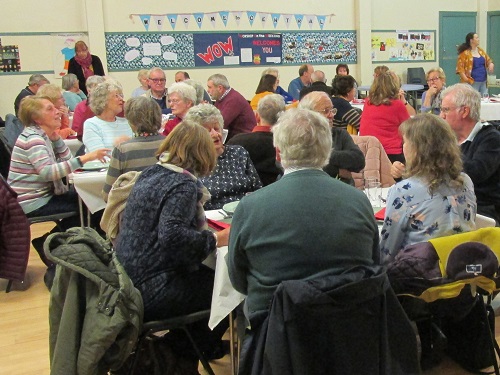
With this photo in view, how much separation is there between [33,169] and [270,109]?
5.40ft

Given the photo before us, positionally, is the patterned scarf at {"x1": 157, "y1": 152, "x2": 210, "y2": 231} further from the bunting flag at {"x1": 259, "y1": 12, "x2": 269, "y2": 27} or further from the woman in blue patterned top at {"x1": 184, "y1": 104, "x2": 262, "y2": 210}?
the bunting flag at {"x1": 259, "y1": 12, "x2": 269, "y2": 27}

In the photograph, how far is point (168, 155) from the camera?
2469 millimetres

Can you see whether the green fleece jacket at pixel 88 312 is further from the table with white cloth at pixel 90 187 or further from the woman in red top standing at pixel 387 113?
the woman in red top standing at pixel 387 113

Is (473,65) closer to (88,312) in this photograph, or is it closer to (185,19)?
(185,19)

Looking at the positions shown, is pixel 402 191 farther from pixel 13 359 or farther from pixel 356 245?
pixel 13 359

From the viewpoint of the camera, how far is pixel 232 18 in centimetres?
1009

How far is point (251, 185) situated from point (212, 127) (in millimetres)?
400

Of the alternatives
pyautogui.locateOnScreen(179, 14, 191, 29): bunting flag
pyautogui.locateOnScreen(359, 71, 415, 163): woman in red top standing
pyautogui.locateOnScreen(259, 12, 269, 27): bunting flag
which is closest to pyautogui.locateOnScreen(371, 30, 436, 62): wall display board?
pyautogui.locateOnScreen(259, 12, 269, 27): bunting flag

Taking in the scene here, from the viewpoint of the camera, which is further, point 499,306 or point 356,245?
point 499,306

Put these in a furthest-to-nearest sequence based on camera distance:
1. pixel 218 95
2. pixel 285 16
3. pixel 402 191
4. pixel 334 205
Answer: pixel 285 16 < pixel 218 95 < pixel 402 191 < pixel 334 205

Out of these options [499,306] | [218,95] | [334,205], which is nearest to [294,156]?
[334,205]

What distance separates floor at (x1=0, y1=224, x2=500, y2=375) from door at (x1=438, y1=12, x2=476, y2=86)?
9576 millimetres

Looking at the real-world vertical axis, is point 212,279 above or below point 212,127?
below

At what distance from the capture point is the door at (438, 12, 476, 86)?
468 inches
